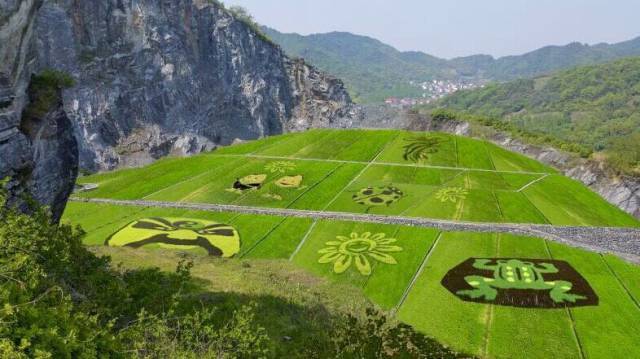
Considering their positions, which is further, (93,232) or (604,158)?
(604,158)

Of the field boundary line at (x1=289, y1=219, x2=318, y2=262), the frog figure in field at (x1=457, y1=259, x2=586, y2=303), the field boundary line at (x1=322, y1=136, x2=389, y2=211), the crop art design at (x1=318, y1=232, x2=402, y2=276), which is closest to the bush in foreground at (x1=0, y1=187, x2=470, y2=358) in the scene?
the frog figure in field at (x1=457, y1=259, x2=586, y2=303)

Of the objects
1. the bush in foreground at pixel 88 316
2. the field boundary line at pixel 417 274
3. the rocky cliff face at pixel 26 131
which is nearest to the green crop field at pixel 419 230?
the field boundary line at pixel 417 274

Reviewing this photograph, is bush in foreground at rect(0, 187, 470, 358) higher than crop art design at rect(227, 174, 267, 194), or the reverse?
bush in foreground at rect(0, 187, 470, 358)

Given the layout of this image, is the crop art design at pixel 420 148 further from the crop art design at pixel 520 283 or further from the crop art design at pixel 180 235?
the crop art design at pixel 180 235

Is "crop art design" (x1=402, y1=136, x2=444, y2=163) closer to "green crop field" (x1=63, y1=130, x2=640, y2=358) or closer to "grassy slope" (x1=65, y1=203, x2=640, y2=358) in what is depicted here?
"green crop field" (x1=63, y1=130, x2=640, y2=358)

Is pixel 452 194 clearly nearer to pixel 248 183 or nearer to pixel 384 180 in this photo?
pixel 384 180

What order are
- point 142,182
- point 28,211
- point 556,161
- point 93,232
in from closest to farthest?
point 28,211 < point 93,232 < point 142,182 < point 556,161

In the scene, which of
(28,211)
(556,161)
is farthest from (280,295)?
(556,161)

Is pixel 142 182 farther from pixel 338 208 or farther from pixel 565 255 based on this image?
pixel 565 255
